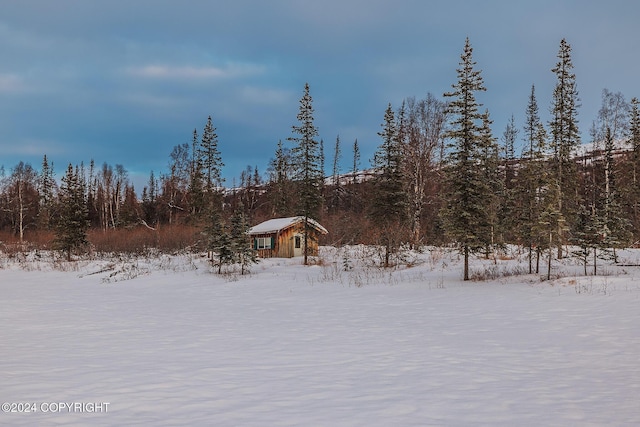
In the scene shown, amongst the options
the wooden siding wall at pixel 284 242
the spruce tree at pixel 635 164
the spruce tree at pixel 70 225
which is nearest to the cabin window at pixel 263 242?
the wooden siding wall at pixel 284 242

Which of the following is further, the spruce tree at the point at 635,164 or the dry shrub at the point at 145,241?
the dry shrub at the point at 145,241

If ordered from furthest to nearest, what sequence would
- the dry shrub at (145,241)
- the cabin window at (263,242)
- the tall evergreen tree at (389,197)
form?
1. the dry shrub at (145,241)
2. the cabin window at (263,242)
3. the tall evergreen tree at (389,197)

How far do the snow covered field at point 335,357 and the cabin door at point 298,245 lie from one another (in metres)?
18.6

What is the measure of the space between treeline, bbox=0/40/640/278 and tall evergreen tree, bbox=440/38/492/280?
0.16 ft

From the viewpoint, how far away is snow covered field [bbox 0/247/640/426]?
5.26 metres

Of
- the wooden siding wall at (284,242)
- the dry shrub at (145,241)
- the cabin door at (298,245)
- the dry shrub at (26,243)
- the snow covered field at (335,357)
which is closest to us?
the snow covered field at (335,357)

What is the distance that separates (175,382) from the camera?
21.5 feet

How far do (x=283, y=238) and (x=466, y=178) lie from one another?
799 inches

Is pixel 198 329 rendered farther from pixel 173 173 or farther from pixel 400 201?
pixel 173 173

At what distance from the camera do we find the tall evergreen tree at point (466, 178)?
64.3ft

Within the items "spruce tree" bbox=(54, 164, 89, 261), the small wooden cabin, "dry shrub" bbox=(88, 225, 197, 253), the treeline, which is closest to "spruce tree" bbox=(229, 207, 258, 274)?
the treeline

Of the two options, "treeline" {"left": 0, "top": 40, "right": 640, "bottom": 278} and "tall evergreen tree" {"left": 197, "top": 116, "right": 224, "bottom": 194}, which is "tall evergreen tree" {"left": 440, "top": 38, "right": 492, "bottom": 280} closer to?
"treeline" {"left": 0, "top": 40, "right": 640, "bottom": 278}

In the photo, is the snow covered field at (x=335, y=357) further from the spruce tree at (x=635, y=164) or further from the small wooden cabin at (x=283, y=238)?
the spruce tree at (x=635, y=164)

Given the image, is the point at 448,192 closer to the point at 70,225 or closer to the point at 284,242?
the point at 284,242
